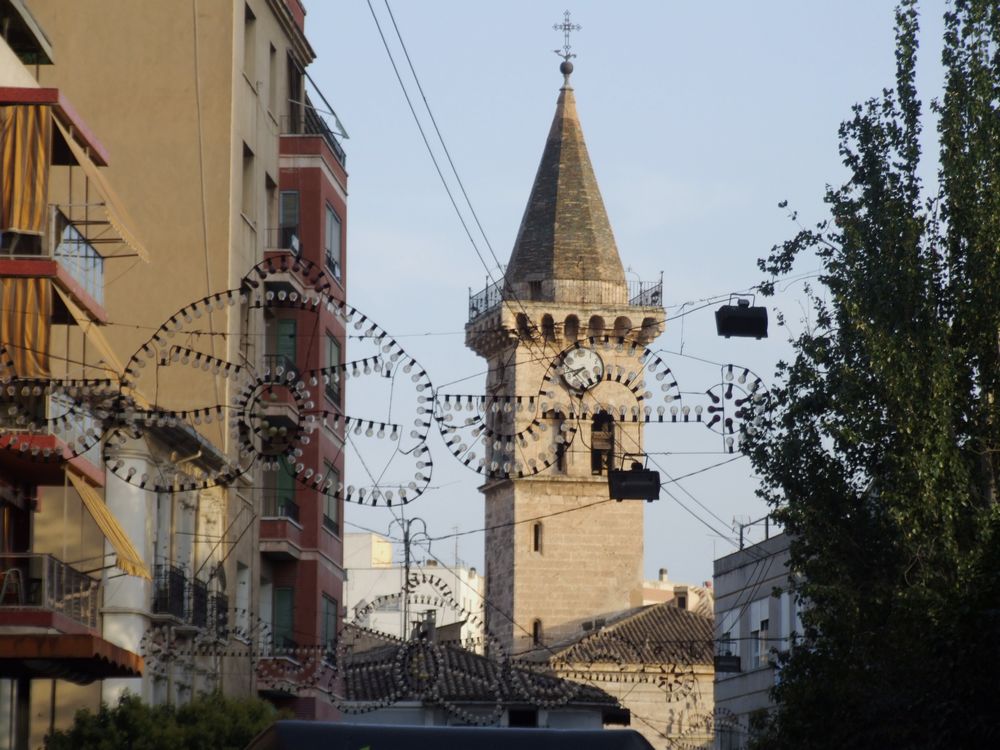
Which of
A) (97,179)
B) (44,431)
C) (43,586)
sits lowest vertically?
(43,586)

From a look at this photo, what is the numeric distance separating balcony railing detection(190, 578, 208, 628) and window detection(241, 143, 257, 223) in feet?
25.0

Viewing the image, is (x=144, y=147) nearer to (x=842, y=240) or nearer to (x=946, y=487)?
(x=842, y=240)

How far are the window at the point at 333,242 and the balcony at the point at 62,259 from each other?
12.0m

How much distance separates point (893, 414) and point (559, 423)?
59.9 m

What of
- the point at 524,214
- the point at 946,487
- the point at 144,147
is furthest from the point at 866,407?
the point at 524,214

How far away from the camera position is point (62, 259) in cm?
3189

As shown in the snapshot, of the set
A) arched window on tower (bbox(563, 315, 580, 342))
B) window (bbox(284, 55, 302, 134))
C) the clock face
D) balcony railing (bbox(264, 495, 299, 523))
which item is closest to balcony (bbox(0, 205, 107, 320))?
the clock face

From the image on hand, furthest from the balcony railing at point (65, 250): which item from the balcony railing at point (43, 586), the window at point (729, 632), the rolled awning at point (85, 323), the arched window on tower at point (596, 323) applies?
the arched window on tower at point (596, 323)

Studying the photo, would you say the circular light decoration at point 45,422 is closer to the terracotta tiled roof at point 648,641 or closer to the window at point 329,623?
the window at point 329,623

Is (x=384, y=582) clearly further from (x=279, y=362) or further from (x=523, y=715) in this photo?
(x=279, y=362)

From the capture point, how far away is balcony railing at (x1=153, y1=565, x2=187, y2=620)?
123 feet

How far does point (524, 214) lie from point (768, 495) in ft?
206

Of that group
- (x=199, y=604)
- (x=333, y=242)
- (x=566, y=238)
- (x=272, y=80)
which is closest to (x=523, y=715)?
(x=333, y=242)

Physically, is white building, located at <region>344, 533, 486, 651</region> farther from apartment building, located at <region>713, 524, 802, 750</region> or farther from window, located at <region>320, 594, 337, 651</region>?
window, located at <region>320, 594, 337, 651</region>
